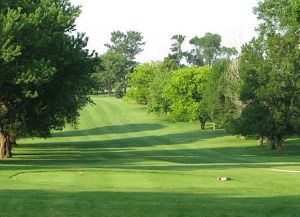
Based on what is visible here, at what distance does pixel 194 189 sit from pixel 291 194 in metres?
3.38

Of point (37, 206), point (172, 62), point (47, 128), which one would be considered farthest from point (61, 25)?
point (172, 62)

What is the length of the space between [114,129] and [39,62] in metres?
67.0

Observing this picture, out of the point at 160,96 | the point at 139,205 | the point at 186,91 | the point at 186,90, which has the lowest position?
the point at 139,205

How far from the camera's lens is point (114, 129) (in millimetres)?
101250

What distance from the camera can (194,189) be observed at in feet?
64.2

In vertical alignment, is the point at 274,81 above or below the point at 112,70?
below

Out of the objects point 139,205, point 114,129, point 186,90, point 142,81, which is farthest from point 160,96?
point 139,205

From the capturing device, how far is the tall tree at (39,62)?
34.2m

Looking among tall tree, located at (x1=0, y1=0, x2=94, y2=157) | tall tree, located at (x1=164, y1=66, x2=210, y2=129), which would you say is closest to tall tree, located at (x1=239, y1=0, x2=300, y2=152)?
tall tree, located at (x1=0, y1=0, x2=94, y2=157)

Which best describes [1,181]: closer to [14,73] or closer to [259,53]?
[14,73]

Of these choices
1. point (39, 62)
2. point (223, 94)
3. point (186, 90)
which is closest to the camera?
point (39, 62)

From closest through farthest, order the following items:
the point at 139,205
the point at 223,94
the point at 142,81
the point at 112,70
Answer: the point at 139,205 → the point at 223,94 → the point at 142,81 → the point at 112,70

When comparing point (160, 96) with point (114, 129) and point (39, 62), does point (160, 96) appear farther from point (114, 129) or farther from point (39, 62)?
point (39, 62)

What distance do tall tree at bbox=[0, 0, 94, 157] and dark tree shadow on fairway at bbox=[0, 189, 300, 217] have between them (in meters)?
18.6
